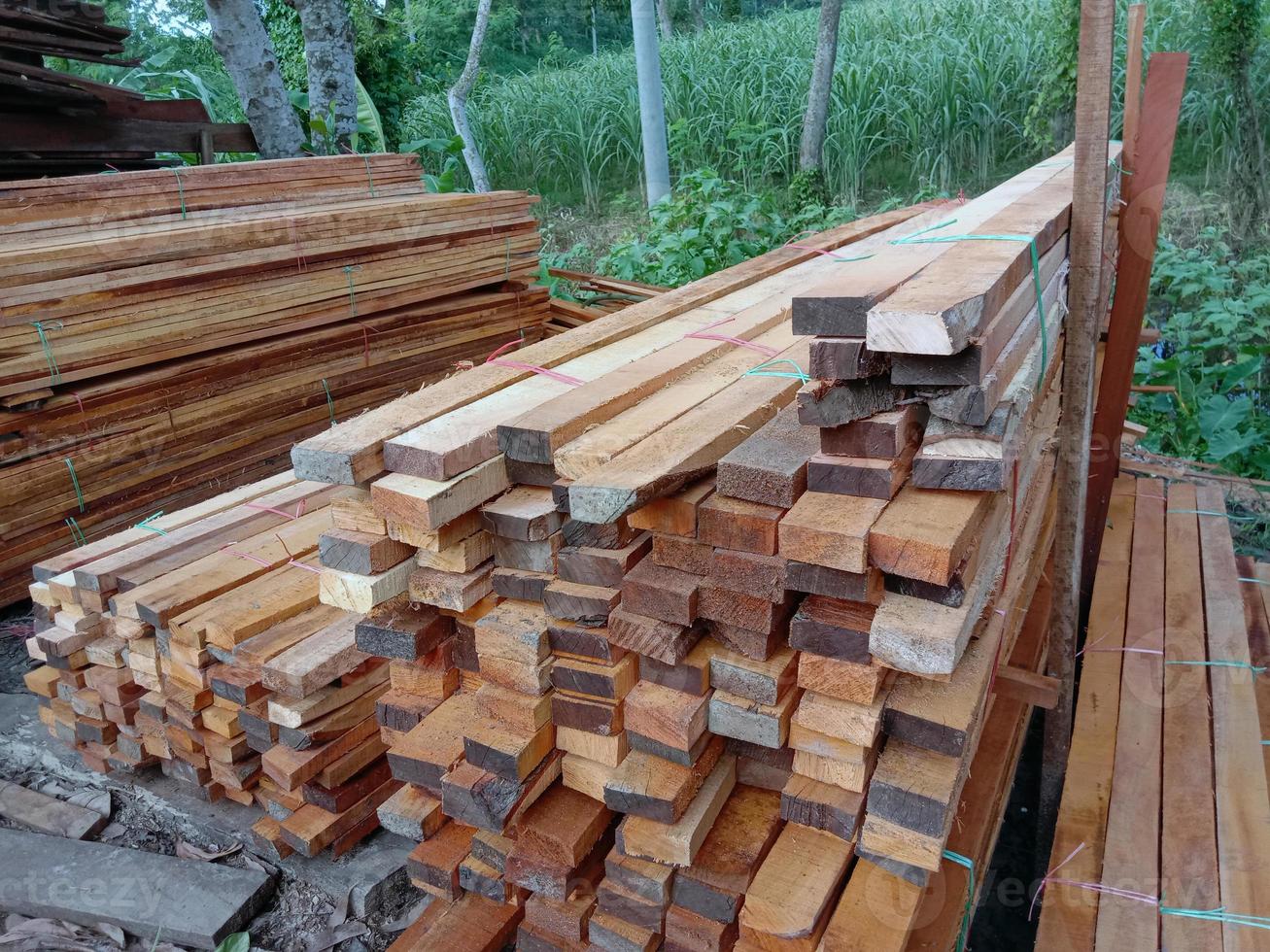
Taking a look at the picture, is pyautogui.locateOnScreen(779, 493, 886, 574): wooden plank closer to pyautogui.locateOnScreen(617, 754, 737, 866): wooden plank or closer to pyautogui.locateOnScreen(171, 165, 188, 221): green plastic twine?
pyautogui.locateOnScreen(617, 754, 737, 866): wooden plank

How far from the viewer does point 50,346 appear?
3.76 metres

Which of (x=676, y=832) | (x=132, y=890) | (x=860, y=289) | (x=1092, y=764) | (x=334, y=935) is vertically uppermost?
(x=860, y=289)

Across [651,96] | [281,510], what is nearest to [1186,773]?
[281,510]

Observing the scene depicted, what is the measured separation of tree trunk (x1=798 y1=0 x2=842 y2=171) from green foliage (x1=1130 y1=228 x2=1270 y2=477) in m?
3.76

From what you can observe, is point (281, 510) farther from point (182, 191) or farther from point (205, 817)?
point (182, 191)

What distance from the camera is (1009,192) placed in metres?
3.38

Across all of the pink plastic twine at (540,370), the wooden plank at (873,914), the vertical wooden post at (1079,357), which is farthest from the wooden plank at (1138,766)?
the pink plastic twine at (540,370)

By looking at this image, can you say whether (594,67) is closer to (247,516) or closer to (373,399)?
(373,399)

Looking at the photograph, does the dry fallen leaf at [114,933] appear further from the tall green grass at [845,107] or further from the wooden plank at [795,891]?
the tall green grass at [845,107]

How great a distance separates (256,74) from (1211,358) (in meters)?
→ 8.23

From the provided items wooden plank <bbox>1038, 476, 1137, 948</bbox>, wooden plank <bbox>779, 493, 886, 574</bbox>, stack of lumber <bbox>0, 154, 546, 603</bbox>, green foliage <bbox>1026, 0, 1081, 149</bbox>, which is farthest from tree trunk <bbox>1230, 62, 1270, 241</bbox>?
wooden plank <bbox>779, 493, 886, 574</bbox>

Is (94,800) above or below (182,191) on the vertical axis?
below

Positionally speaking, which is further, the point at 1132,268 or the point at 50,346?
the point at 1132,268

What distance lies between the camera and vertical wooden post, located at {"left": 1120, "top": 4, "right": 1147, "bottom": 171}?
12.0 ft
